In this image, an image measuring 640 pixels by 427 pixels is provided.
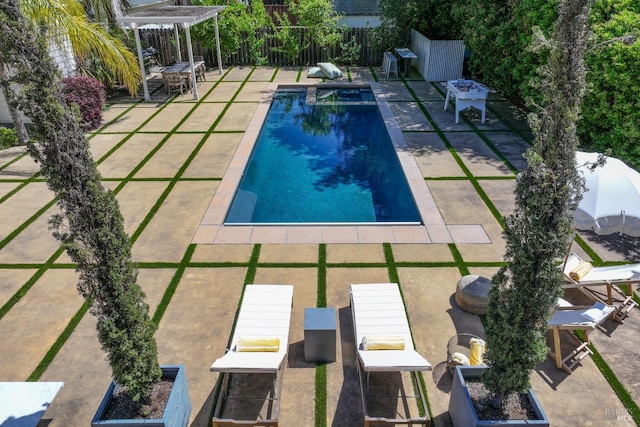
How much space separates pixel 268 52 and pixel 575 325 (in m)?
18.0

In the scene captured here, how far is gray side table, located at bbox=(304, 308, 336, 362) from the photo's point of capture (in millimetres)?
5156

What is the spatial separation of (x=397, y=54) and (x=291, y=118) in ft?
23.4

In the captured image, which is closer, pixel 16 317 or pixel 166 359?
pixel 166 359

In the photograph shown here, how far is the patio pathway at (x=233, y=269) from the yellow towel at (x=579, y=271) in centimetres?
78

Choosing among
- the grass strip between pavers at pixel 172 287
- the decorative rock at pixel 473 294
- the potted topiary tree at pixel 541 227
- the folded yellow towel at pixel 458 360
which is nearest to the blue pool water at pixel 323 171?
the grass strip between pavers at pixel 172 287

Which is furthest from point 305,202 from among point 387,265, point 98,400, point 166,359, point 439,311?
point 98,400

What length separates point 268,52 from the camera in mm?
20203

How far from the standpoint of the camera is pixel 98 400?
4.84 m

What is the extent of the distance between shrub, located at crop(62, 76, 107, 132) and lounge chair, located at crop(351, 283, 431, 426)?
393 inches

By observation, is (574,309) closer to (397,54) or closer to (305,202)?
(305,202)

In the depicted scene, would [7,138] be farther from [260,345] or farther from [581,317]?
[581,317]

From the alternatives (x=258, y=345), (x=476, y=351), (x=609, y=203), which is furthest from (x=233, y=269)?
(x=609, y=203)

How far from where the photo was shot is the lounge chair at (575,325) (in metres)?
5.20

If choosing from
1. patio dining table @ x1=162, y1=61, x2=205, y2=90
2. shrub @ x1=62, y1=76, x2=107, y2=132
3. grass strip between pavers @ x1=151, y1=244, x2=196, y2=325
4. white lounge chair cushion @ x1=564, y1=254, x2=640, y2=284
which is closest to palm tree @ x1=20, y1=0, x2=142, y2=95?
shrub @ x1=62, y1=76, x2=107, y2=132
